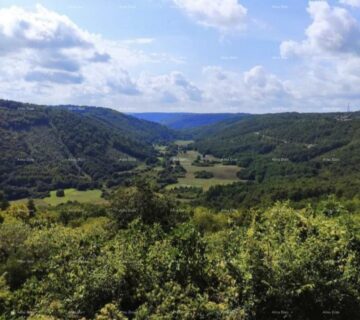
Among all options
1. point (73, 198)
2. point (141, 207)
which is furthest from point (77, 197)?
point (141, 207)

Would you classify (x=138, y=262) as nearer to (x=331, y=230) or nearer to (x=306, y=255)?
(x=306, y=255)

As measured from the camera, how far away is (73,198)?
156000 millimetres

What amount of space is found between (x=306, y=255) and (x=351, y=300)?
2911 millimetres

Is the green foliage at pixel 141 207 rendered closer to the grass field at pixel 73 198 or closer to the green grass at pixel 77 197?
the grass field at pixel 73 198

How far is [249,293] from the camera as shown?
70.0ft

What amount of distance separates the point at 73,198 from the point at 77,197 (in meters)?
2.11

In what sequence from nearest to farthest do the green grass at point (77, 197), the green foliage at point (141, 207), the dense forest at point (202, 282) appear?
the dense forest at point (202, 282), the green foliage at point (141, 207), the green grass at point (77, 197)

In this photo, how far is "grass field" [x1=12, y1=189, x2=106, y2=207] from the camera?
486ft

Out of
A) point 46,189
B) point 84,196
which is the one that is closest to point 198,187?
point 84,196

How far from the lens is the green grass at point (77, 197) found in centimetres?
14925

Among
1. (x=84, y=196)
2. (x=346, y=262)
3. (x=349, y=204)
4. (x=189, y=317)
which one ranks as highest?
(x=346, y=262)

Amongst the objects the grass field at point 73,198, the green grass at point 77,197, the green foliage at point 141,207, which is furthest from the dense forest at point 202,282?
the green grass at point 77,197

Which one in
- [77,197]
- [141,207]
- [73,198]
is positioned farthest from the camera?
[77,197]

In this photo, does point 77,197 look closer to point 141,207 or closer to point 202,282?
point 141,207
